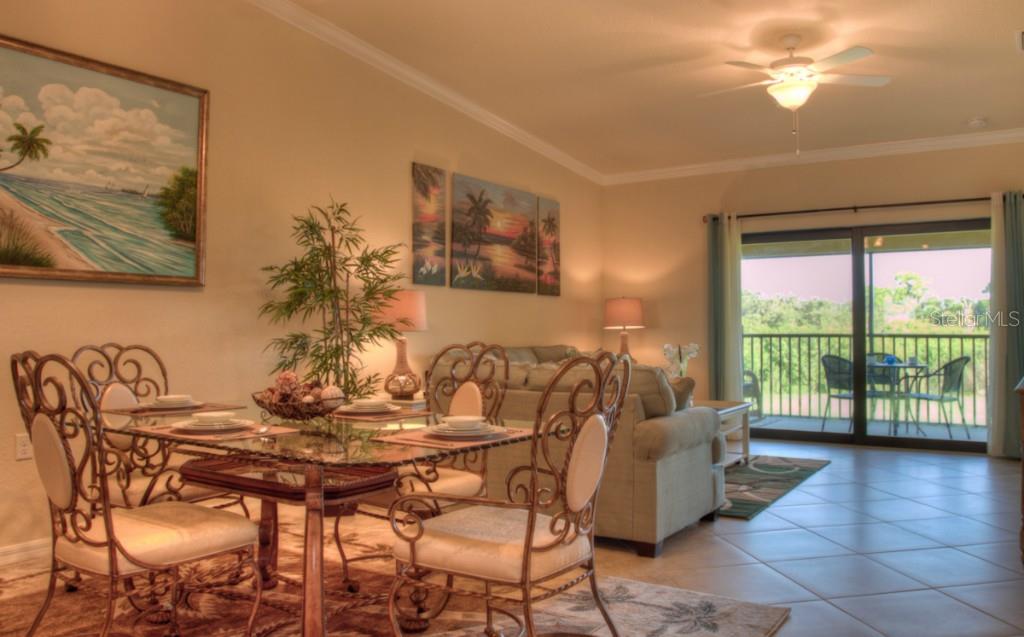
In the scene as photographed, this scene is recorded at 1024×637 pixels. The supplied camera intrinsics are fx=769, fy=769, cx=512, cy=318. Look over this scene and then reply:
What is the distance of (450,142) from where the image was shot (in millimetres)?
5973

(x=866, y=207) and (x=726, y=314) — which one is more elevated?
(x=866, y=207)

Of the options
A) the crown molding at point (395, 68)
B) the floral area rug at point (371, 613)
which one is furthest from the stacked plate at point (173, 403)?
the crown molding at point (395, 68)

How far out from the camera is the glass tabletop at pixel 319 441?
2.05 metres

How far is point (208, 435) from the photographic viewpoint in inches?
93.4

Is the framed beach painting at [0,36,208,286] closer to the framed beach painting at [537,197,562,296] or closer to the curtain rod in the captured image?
the framed beach painting at [537,197,562,296]

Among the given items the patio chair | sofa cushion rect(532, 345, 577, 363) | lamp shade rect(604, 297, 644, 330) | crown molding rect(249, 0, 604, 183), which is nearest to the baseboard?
crown molding rect(249, 0, 604, 183)

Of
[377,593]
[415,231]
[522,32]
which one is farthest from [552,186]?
[377,593]

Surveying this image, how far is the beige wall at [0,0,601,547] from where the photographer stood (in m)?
3.41

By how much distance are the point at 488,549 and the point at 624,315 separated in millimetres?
5914

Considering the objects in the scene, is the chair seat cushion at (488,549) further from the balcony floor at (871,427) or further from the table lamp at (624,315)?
the balcony floor at (871,427)

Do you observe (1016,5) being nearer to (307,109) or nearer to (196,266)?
(307,109)

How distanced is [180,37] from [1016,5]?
14.8 feet

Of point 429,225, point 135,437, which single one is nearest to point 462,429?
point 135,437

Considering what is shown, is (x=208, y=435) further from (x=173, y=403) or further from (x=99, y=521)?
(x=173, y=403)
